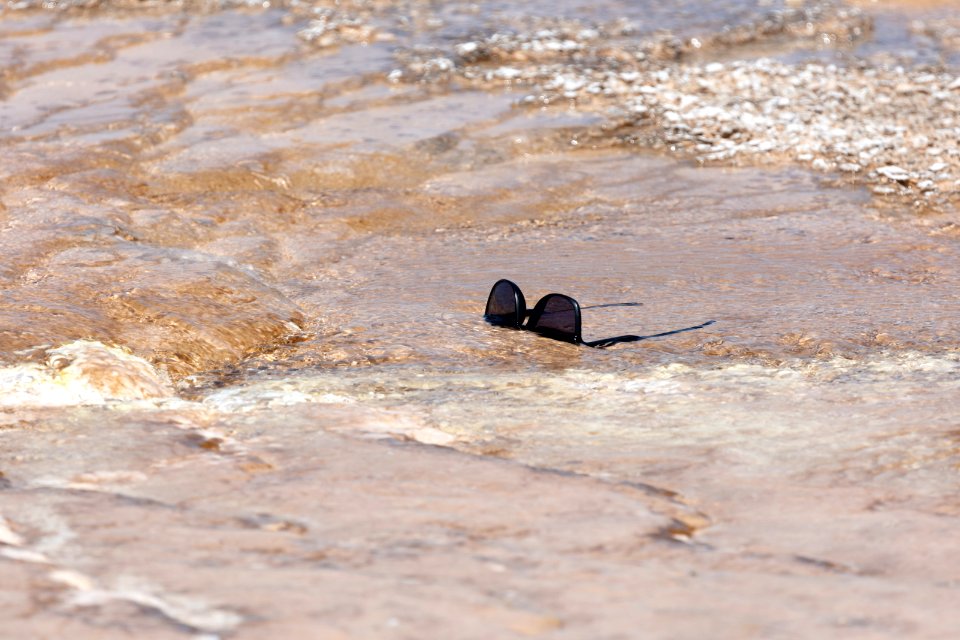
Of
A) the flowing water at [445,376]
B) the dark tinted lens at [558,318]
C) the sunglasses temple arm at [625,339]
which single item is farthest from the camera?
the sunglasses temple arm at [625,339]

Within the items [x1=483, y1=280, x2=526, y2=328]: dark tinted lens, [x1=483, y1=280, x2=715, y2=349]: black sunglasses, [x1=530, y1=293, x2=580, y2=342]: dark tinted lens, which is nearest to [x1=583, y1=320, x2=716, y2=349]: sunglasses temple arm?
[x1=483, y1=280, x2=715, y2=349]: black sunglasses

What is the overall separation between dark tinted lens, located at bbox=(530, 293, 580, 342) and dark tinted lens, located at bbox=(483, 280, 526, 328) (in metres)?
0.07

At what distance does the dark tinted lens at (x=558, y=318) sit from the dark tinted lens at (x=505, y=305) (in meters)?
0.07

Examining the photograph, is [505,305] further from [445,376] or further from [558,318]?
[445,376]

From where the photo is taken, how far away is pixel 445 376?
388 cm

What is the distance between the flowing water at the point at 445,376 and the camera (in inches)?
85.1

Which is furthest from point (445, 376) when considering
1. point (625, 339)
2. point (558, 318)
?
point (625, 339)

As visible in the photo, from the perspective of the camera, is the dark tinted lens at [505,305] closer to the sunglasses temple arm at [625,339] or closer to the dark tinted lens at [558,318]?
the dark tinted lens at [558,318]

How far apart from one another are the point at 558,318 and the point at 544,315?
80 millimetres

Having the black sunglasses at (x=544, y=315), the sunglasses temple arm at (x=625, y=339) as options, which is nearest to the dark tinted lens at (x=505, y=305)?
the black sunglasses at (x=544, y=315)

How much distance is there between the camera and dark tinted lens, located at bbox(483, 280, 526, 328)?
14.1ft

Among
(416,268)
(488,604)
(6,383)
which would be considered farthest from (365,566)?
(416,268)

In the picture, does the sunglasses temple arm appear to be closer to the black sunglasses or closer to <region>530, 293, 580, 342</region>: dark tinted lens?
the black sunglasses

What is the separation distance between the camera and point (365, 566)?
2.26 meters
